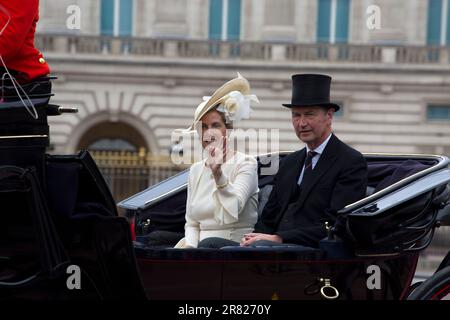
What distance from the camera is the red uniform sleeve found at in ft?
14.8

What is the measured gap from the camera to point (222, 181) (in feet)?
17.5

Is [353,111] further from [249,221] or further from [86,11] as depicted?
[249,221]

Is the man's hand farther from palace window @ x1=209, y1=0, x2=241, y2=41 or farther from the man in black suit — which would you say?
palace window @ x1=209, y1=0, x2=241, y2=41

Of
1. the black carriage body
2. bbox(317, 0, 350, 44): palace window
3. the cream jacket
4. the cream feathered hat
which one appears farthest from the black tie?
bbox(317, 0, 350, 44): palace window

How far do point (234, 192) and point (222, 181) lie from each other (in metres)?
0.14

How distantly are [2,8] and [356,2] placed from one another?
25.5 meters

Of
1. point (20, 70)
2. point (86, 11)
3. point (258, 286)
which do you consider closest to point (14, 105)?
point (20, 70)

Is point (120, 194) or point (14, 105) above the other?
point (14, 105)

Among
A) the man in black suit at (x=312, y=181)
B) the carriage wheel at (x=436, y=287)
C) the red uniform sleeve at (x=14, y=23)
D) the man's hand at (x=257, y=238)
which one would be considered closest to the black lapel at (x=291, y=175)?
the man in black suit at (x=312, y=181)

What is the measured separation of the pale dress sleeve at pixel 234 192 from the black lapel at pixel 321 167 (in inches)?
11.4

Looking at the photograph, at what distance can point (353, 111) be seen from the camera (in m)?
29.5

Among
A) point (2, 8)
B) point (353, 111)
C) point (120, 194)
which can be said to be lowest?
point (120, 194)

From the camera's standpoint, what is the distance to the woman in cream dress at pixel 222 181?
5461 millimetres

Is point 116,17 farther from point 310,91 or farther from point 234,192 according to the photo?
point 234,192
